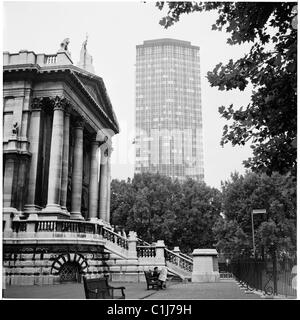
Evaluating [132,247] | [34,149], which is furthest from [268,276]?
[34,149]

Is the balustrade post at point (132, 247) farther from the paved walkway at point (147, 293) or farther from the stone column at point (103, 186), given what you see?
the stone column at point (103, 186)

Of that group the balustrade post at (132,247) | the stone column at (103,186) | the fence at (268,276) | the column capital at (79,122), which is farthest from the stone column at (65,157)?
the fence at (268,276)

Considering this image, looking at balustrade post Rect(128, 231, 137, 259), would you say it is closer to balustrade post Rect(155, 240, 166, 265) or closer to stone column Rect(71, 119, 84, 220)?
balustrade post Rect(155, 240, 166, 265)

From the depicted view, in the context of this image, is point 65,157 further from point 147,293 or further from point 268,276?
point 268,276

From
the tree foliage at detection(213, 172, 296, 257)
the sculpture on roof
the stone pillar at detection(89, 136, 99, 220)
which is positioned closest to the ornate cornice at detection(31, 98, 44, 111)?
the sculpture on roof

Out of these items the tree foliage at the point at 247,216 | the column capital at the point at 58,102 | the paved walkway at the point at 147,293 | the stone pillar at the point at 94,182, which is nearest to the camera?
the paved walkway at the point at 147,293

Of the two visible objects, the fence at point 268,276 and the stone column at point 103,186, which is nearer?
the fence at point 268,276
